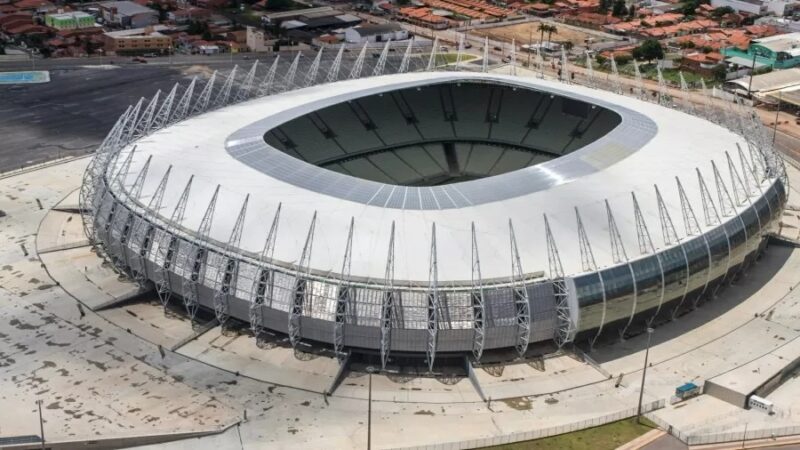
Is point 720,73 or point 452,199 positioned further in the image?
point 720,73

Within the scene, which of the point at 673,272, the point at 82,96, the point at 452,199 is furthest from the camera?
the point at 82,96

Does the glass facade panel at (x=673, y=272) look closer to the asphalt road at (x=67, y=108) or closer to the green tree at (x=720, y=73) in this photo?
the asphalt road at (x=67, y=108)

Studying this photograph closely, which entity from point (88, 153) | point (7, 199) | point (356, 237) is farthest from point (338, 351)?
point (88, 153)

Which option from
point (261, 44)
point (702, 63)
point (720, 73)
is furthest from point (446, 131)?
point (702, 63)

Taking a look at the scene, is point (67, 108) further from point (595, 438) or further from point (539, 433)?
point (595, 438)

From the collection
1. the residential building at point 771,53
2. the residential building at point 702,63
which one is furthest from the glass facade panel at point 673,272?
the residential building at point 771,53

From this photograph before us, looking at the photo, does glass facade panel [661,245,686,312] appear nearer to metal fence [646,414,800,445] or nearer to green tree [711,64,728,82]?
metal fence [646,414,800,445]

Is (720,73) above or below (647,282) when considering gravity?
below
